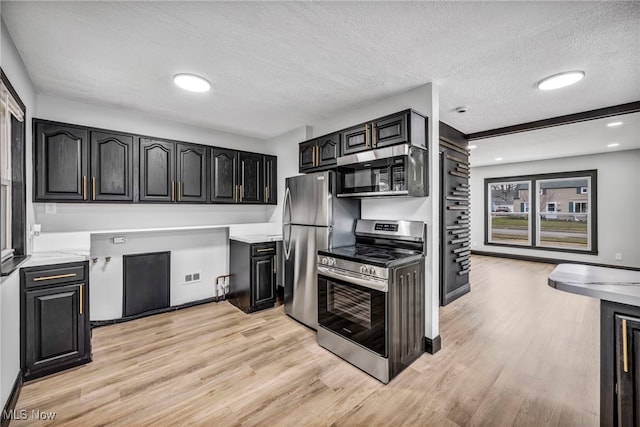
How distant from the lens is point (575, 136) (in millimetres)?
4539

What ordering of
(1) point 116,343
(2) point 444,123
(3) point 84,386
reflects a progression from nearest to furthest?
(3) point 84,386 < (1) point 116,343 < (2) point 444,123

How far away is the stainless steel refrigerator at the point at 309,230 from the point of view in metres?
3.00

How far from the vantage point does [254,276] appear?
364 centimetres

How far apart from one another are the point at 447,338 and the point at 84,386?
333cm

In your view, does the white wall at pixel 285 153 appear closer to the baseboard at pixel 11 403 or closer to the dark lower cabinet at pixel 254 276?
the dark lower cabinet at pixel 254 276

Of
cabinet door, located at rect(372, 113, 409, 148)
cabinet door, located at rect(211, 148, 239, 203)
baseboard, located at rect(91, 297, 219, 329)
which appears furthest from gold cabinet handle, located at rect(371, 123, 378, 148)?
baseboard, located at rect(91, 297, 219, 329)

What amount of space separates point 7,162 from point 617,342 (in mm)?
3994

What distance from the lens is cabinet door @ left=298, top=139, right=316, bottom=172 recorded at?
11.4 feet

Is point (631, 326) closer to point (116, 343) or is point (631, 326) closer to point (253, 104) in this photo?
point (253, 104)

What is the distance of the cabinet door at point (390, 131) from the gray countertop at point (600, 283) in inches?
59.9

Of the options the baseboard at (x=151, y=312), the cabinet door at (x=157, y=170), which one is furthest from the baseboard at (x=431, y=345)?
the cabinet door at (x=157, y=170)

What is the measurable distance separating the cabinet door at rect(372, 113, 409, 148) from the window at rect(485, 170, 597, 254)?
20.3 ft

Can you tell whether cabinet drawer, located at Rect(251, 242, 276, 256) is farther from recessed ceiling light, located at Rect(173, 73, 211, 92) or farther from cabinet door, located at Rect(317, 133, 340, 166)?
recessed ceiling light, located at Rect(173, 73, 211, 92)

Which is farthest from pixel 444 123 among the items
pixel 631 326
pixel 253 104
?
pixel 631 326
